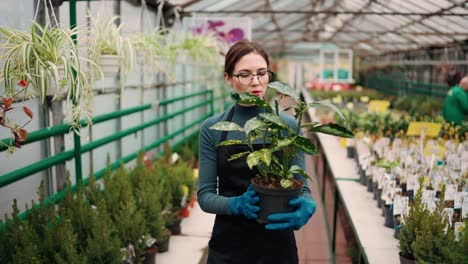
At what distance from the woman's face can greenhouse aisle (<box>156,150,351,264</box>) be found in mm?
1740

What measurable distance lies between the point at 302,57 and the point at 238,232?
2737 cm

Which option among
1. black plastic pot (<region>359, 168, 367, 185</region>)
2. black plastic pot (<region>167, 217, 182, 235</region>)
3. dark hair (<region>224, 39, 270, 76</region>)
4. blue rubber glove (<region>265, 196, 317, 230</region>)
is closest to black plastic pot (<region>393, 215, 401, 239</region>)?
black plastic pot (<region>359, 168, 367, 185</region>)

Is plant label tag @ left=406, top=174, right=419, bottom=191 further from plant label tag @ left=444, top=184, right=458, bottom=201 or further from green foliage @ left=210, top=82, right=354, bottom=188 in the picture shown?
green foliage @ left=210, top=82, right=354, bottom=188

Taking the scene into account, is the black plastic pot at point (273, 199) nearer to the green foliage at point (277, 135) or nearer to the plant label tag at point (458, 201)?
the green foliage at point (277, 135)

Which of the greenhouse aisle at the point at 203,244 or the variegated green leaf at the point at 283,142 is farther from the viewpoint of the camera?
the greenhouse aisle at the point at 203,244

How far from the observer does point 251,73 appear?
146cm

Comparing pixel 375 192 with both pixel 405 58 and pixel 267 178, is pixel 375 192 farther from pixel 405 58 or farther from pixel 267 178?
pixel 405 58

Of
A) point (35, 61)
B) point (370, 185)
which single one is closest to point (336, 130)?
point (35, 61)

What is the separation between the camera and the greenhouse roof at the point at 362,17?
677 centimetres

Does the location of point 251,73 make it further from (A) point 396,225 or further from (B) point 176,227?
(B) point 176,227

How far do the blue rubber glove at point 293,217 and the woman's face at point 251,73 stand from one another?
36 centimetres

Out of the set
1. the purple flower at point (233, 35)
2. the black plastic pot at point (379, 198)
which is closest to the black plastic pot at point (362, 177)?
the black plastic pot at point (379, 198)

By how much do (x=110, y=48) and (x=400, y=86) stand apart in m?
13.3

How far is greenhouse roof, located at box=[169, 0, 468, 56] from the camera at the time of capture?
6.77 m
